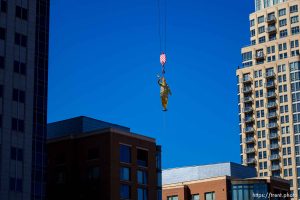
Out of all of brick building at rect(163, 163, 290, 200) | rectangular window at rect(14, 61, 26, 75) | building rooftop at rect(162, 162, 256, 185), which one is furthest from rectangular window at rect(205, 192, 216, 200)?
rectangular window at rect(14, 61, 26, 75)

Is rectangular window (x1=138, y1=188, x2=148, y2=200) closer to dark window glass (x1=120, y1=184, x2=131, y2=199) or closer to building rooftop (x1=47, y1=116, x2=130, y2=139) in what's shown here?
dark window glass (x1=120, y1=184, x2=131, y2=199)

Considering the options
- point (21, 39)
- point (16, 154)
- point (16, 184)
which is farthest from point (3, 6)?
point (16, 184)

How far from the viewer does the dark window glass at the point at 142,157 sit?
135375 millimetres

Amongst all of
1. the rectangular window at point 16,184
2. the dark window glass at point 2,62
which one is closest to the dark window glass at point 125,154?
the rectangular window at point 16,184

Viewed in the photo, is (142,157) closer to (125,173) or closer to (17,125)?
(125,173)

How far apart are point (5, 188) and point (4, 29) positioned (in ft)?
79.1

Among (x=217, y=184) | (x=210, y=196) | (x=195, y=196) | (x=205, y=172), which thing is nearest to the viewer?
(x=217, y=184)

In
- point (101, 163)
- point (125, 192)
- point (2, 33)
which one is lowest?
point (125, 192)

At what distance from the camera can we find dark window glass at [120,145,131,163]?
433 ft

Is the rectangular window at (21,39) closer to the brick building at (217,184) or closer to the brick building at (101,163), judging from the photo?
the brick building at (101,163)

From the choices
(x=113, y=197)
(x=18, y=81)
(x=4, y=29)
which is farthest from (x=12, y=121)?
(x=113, y=197)

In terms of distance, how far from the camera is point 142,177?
135000 millimetres

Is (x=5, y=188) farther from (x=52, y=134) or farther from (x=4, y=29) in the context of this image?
(x=52, y=134)

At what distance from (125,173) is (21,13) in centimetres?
3294
